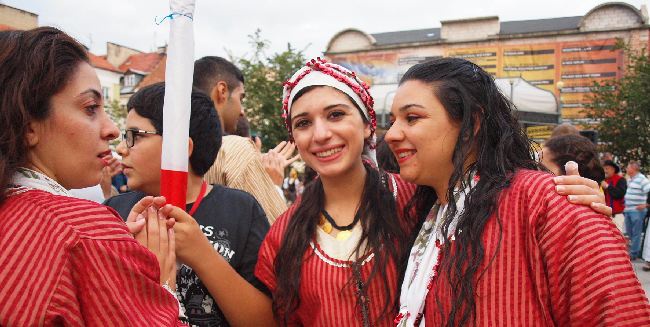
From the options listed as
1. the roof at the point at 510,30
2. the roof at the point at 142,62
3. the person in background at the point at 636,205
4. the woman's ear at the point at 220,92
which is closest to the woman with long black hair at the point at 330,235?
the woman's ear at the point at 220,92

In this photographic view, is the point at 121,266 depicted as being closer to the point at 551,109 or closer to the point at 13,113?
the point at 13,113

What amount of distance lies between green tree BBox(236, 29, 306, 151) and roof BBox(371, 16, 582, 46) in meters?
24.4

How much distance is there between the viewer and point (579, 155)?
359 centimetres

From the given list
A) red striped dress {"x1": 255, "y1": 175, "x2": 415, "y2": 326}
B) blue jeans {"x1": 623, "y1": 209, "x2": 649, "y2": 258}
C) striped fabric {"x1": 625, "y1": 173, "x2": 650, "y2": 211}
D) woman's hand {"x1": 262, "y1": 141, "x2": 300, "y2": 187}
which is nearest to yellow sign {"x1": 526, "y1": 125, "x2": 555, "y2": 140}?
striped fabric {"x1": 625, "y1": 173, "x2": 650, "y2": 211}

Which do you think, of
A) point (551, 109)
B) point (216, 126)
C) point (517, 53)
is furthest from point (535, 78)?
point (216, 126)

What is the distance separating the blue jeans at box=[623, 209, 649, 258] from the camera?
9.38m

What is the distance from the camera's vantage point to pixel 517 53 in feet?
106

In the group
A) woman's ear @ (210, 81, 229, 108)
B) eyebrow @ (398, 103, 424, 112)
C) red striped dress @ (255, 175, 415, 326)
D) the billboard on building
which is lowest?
red striped dress @ (255, 175, 415, 326)

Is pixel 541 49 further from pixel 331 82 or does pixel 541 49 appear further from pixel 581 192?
pixel 581 192

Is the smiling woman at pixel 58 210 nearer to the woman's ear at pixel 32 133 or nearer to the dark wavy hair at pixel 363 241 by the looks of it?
the woman's ear at pixel 32 133

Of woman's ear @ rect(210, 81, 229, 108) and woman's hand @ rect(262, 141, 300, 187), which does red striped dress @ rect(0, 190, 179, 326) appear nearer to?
woman's hand @ rect(262, 141, 300, 187)

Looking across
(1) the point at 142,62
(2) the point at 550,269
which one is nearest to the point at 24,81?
(2) the point at 550,269

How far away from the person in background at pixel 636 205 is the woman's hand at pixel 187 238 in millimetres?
9528

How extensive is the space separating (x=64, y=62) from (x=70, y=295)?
23.6 inches
